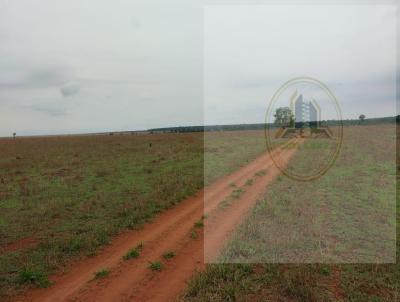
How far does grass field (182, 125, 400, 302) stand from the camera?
495 centimetres

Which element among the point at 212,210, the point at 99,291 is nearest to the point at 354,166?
the point at 212,210

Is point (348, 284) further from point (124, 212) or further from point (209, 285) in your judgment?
point (124, 212)

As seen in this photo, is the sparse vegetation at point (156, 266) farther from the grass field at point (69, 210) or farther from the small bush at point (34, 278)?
the small bush at point (34, 278)

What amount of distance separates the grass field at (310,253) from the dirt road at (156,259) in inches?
16.5

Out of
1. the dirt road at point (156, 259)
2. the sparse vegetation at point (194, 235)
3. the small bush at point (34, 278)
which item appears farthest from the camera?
the sparse vegetation at point (194, 235)

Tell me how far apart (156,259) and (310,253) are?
293cm

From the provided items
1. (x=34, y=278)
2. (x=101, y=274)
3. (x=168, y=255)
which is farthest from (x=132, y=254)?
(x=34, y=278)

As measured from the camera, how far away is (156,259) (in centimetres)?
620

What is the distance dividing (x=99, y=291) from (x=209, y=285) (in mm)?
1719

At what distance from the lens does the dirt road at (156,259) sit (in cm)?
508

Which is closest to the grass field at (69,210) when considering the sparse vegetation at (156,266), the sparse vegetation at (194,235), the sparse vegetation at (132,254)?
the sparse vegetation at (132,254)

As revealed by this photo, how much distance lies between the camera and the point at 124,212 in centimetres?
923

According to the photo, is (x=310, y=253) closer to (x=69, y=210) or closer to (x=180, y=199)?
(x=180, y=199)

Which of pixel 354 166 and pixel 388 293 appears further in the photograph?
pixel 354 166
